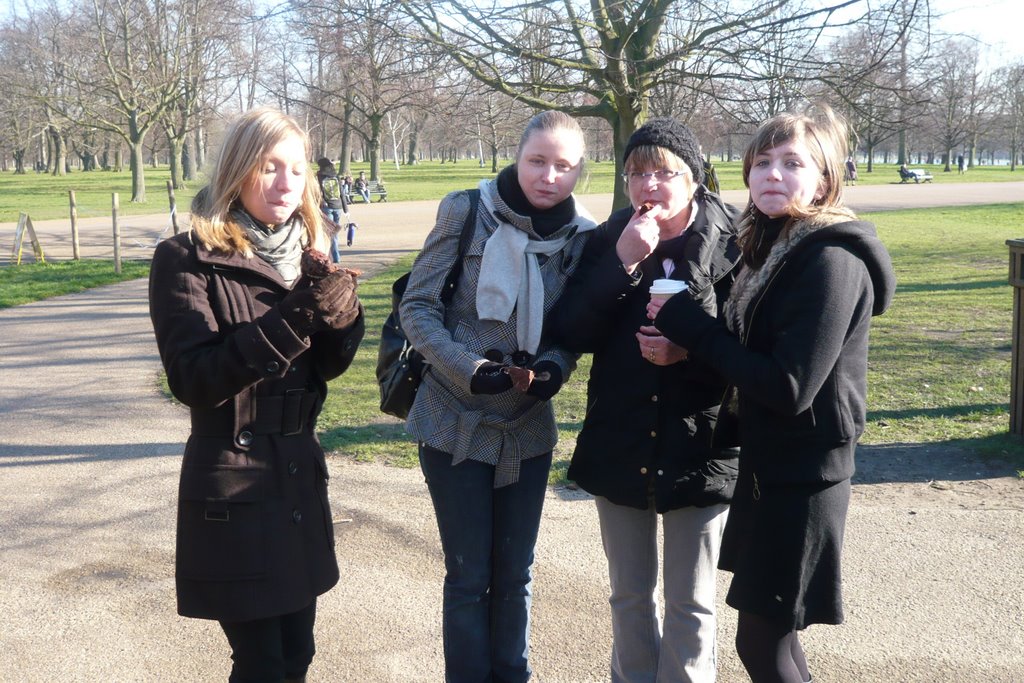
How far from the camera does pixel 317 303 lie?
7.89ft

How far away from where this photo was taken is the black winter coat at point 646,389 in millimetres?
2707

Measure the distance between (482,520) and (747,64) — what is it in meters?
8.72

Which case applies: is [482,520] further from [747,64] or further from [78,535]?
[747,64]

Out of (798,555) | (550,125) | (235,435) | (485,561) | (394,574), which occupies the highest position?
(550,125)

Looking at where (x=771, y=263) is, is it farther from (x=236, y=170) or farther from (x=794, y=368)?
(x=236, y=170)

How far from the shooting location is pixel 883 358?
8.08m

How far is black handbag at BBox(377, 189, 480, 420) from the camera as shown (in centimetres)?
291

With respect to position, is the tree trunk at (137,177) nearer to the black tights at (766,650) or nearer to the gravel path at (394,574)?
the gravel path at (394,574)

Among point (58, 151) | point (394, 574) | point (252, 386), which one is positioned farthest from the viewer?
point (58, 151)

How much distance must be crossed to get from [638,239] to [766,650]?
45.5 inches

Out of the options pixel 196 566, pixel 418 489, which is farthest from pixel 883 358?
pixel 196 566

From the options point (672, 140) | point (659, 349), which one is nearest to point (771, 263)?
point (659, 349)

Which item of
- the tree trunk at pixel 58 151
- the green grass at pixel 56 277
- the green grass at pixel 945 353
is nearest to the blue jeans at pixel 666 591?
the green grass at pixel 945 353

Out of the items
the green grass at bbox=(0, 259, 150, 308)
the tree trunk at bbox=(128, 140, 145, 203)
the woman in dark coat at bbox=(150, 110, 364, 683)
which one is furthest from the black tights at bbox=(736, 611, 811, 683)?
the tree trunk at bbox=(128, 140, 145, 203)
